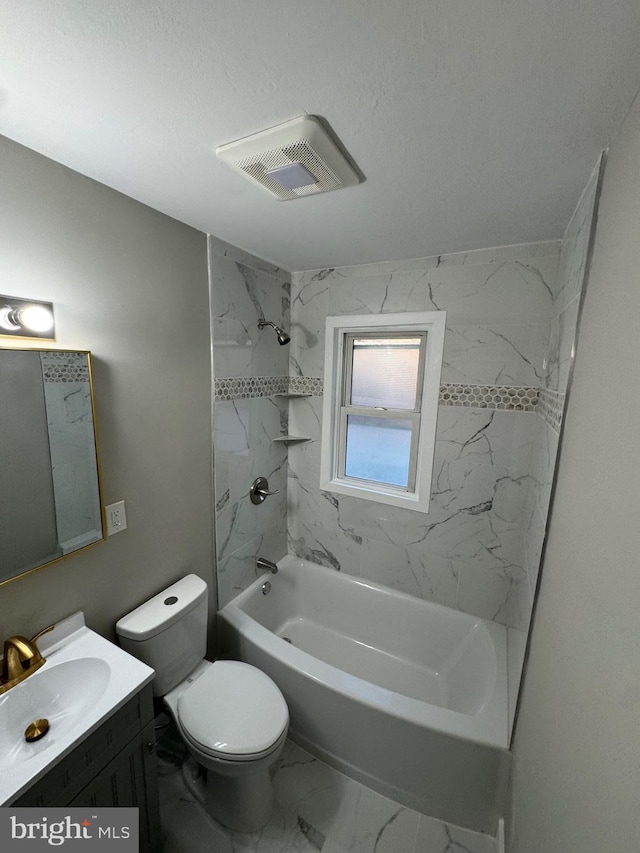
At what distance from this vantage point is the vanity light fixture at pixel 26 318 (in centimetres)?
99

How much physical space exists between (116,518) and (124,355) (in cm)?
64

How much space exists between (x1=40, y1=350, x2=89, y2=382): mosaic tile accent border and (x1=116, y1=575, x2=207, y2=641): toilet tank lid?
0.96 meters

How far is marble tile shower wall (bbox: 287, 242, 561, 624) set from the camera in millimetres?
1683

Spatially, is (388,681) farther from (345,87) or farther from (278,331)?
(345,87)

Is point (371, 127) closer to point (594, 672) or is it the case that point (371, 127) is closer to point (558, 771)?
point (594, 672)

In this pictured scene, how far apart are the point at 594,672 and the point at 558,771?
35 centimetres

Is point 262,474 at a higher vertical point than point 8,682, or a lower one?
higher

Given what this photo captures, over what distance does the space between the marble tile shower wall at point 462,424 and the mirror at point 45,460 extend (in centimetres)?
135

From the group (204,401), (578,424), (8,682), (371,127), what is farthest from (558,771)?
(204,401)

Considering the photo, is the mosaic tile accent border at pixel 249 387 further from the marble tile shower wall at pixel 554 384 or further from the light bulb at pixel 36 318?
the marble tile shower wall at pixel 554 384

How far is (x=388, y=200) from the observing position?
1221 millimetres

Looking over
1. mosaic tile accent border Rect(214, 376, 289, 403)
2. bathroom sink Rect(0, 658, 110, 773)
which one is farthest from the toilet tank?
mosaic tile accent border Rect(214, 376, 289, 403)

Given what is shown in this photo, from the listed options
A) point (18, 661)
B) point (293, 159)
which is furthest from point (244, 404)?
point (18, 661)

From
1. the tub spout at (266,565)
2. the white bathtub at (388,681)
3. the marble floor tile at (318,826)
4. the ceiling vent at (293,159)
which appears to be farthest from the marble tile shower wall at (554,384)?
the tub spout at (266,565)
